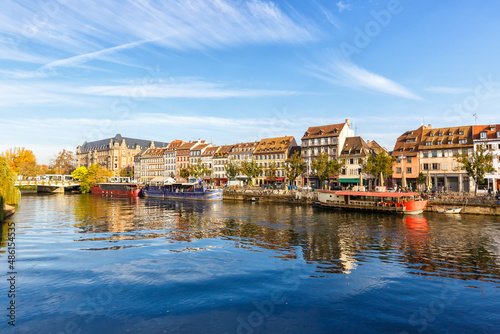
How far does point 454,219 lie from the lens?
41.8 metres

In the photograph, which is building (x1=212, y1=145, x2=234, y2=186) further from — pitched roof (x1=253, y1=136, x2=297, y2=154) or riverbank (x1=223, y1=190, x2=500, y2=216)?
riverbank (x1=223, y1=190, x2=500, y2=216)

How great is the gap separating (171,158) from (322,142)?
6916cm

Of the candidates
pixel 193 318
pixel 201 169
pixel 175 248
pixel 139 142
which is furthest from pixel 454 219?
pixel 139 142

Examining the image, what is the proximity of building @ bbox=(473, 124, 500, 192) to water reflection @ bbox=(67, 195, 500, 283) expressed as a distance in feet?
88.8

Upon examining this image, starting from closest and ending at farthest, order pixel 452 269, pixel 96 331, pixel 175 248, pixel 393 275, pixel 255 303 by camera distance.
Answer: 1. pixel 96 331
2. pixel 255 303
3. pixel 393 275
4. pixel 452 269
5. pixel 175 248

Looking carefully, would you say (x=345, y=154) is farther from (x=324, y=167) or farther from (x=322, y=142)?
(x=324, y=167)

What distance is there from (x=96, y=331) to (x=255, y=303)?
20.2 ft

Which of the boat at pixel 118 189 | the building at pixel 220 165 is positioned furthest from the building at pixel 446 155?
the boat at pixel 118 189

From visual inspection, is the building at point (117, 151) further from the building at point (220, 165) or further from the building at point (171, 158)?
the building at point (220, 165)

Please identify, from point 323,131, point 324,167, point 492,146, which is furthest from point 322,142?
point 492,146

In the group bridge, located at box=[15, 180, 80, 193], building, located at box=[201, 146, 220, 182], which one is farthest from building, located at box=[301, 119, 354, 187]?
bridge, located at box=[15, 180, 80, 193]

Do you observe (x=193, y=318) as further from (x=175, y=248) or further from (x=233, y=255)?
(x=175, y=248)

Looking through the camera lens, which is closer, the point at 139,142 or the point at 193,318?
the point at 193,318

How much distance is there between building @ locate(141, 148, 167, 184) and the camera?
467ft
